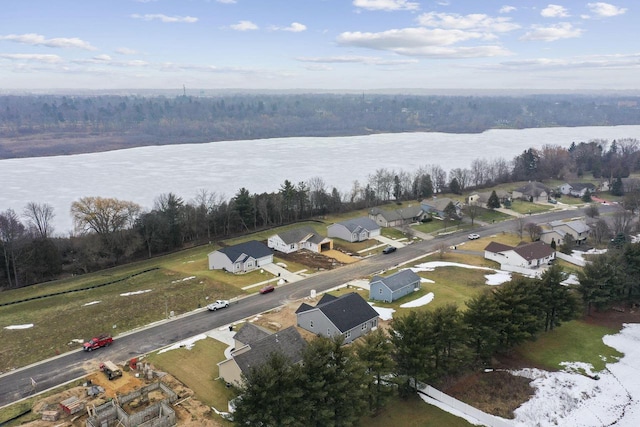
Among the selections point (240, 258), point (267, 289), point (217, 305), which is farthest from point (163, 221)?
point (217, 305)

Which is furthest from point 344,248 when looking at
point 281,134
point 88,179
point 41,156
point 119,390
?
point 281,134

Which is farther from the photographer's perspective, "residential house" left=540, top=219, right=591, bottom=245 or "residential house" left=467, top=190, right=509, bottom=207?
"residential house" left=467, top=190, right=509, bottom=207

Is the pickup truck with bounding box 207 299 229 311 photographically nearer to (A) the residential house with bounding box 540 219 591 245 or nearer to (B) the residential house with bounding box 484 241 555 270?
(B) the residential house with bounding box 484 241 555 270

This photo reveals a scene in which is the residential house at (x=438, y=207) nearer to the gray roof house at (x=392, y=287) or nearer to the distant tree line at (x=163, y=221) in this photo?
the distant tree line at (x=163, y=221)

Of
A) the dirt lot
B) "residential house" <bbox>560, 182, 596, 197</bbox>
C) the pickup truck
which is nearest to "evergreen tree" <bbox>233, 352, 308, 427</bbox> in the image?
the dirt lot

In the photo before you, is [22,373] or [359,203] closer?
[22,373]

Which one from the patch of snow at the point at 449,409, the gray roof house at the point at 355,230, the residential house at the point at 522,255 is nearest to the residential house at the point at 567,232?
the residential house at the point at 522,255

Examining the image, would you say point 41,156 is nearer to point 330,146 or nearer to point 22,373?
point 330,146
